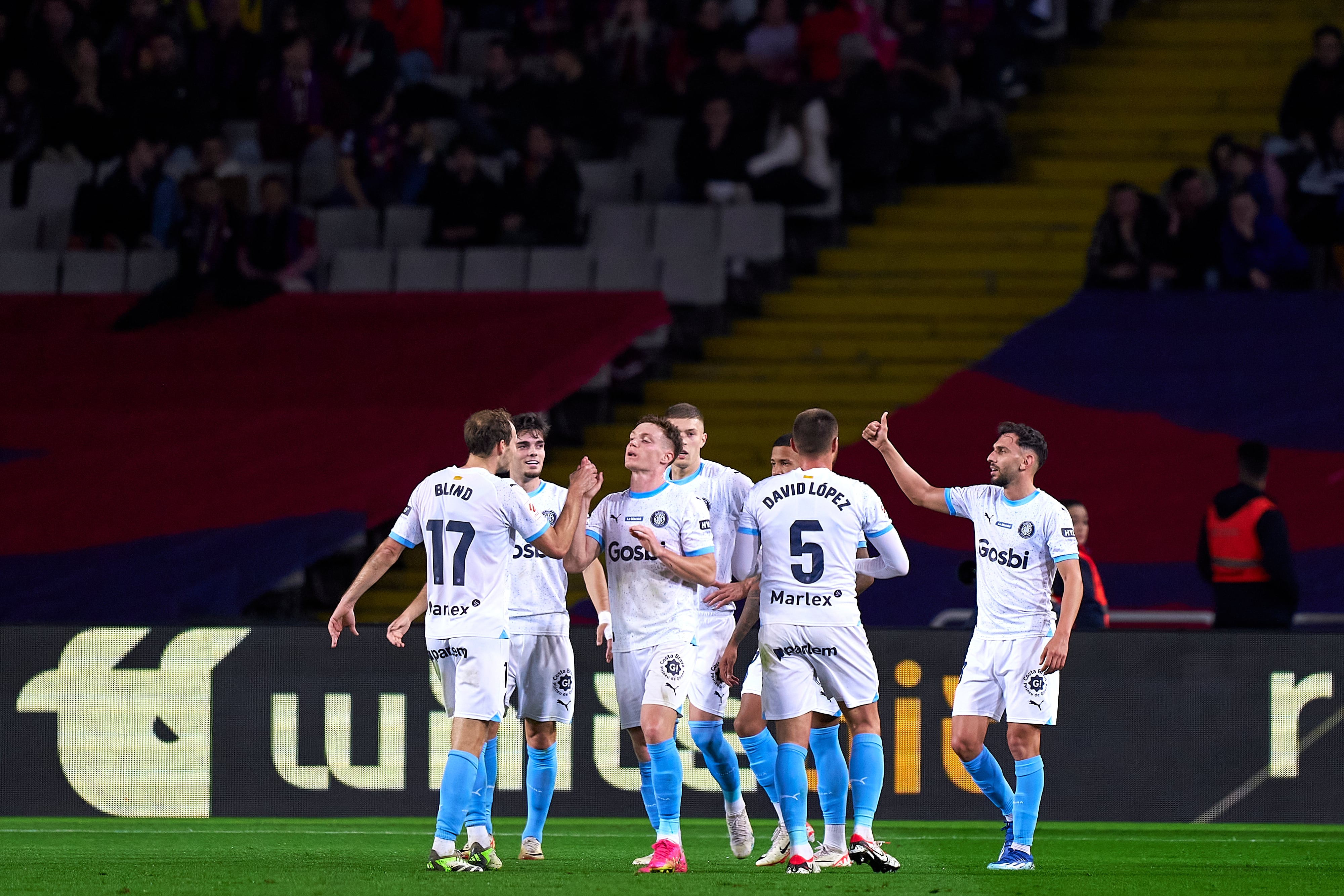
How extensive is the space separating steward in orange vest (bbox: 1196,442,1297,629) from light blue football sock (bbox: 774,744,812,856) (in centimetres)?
434

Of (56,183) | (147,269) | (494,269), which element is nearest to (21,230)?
(56,183)

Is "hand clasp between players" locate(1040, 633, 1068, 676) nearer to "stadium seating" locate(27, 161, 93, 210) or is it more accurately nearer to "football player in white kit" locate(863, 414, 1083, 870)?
"football player in white kit" locate(863, 414, 1083, 870)

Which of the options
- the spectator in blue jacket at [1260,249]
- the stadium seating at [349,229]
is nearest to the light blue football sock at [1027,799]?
the spectator in blue jacket at [1260,249]

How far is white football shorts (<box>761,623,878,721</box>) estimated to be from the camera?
9.44 meters

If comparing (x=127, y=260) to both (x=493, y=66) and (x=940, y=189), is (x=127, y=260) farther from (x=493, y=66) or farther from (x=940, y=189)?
A: (x=940, y=189)

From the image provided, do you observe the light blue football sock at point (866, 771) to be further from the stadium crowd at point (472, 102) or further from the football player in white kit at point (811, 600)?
the stadium crowd at point (472, 102)

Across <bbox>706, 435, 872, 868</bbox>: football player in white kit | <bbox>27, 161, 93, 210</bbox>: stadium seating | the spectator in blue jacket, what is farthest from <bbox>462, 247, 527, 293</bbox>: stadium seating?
<bbox>706, 435, 872, 868</bbox>: football player in white kit

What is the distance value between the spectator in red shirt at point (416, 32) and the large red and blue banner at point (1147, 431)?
6789 mm

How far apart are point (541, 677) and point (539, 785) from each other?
519 mm

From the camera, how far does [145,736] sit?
1266cm

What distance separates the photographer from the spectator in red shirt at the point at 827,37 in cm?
1923

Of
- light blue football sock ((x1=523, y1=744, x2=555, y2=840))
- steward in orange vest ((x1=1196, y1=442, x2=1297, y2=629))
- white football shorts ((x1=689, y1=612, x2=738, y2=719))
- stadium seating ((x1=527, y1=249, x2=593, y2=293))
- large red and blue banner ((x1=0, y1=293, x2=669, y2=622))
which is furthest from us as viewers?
stadium seating ((x1=527, y1=249, x2=593, y2=293))

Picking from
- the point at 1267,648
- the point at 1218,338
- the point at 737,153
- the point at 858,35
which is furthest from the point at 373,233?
the point at 1267,648

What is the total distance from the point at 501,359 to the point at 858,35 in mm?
4763
